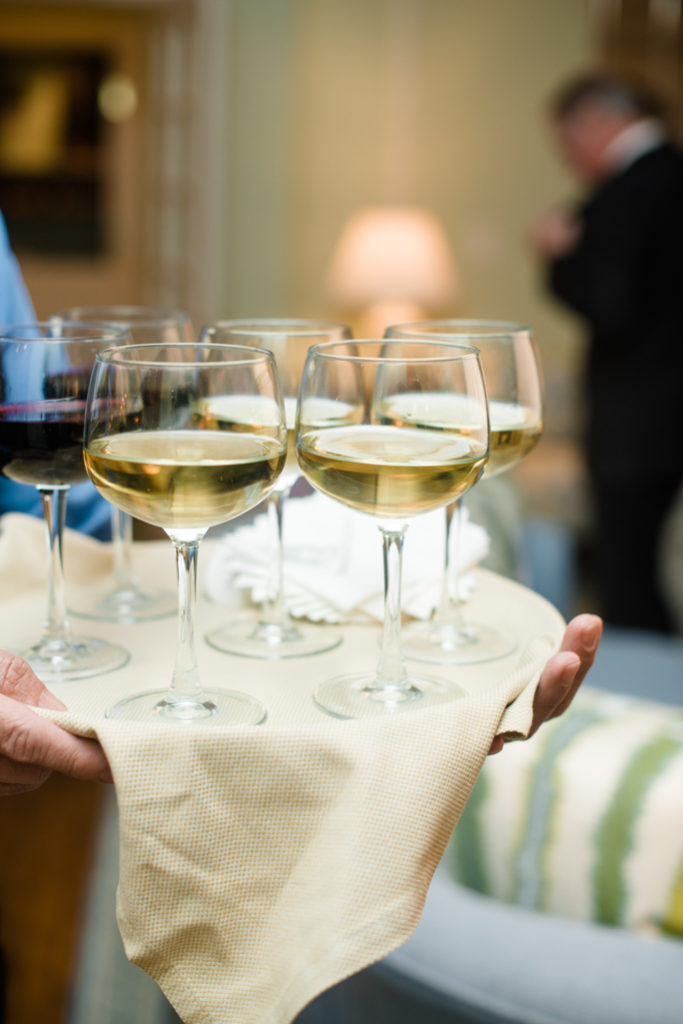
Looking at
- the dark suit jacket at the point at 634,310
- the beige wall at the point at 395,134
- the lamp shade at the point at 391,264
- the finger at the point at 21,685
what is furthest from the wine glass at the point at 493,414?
the beige wall at the point at 395,134

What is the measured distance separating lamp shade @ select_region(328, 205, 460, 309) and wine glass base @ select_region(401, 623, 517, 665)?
12.5 ft

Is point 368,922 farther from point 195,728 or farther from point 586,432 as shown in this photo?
point 586,432

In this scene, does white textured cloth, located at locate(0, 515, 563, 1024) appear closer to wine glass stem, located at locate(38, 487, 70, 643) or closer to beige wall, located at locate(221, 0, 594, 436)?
wine glass stem, located at locate(38, 487, 70, 643)

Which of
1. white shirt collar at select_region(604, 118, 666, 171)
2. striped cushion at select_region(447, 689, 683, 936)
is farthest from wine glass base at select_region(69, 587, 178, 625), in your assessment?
white shirt collar at select_region(604, 118, 666, 171)

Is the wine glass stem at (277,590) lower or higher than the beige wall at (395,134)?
lower

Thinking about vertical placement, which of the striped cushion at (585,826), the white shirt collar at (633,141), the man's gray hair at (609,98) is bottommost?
the striped cushion at (585,826)

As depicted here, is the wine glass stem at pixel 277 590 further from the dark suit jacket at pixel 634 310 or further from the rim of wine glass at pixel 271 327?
the dark suit jacket at pixel 634 310

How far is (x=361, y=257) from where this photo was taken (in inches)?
183

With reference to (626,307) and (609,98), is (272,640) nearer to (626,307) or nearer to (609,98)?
(626,307)

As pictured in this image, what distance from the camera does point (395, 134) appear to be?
17.0 ft

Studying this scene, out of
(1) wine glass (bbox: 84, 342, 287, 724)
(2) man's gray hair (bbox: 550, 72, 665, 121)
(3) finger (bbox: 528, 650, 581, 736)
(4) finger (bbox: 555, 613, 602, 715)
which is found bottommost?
(3) finger (bbox: 528, 650, 581, 736)

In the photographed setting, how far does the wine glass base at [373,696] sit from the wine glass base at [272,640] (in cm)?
8

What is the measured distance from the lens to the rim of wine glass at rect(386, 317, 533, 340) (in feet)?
3.12

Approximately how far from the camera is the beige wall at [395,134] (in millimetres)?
5004
